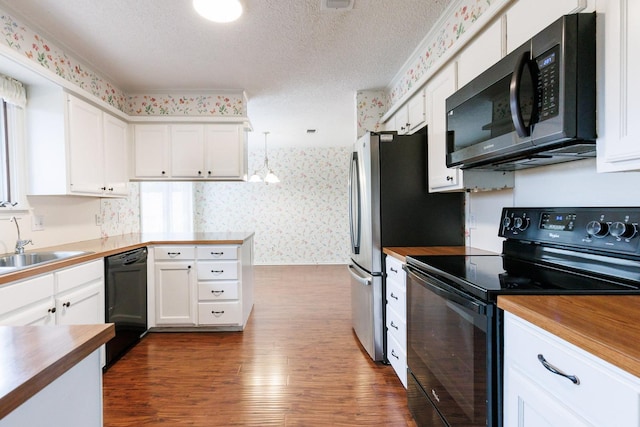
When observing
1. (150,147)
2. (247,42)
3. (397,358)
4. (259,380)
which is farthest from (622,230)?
(150,147)

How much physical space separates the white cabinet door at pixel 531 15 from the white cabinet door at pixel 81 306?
2661 millimetres

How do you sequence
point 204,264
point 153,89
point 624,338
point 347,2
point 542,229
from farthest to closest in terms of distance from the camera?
point 153,89 → point 204,264 → point 347,2 → point 542,229 → point 624,338

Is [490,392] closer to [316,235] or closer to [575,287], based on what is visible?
[575,287]

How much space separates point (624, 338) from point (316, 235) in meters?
5.67

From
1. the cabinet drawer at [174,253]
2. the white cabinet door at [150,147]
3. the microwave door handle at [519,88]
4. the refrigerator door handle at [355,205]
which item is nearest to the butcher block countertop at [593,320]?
the microwave door handle at [519,88]

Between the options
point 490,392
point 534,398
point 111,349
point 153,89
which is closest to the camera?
point 534,398

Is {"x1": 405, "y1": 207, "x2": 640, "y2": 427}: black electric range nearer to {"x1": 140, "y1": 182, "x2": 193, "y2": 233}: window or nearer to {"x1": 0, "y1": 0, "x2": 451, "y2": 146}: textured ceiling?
{"x1": 0, "y1": 0, "x2": 451, "y2": 146}: textured ceiling

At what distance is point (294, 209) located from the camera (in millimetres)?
6242

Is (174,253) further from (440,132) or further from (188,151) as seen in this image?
(440,132)

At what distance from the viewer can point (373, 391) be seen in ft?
6.44

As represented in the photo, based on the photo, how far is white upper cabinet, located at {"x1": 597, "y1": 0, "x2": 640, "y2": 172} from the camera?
0.86 m

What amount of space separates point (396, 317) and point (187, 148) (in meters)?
2.64

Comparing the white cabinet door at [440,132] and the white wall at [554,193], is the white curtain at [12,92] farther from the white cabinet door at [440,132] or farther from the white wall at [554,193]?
the white wall at [554,193]

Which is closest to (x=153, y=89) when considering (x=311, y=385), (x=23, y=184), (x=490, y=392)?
(x=23, y=184)
